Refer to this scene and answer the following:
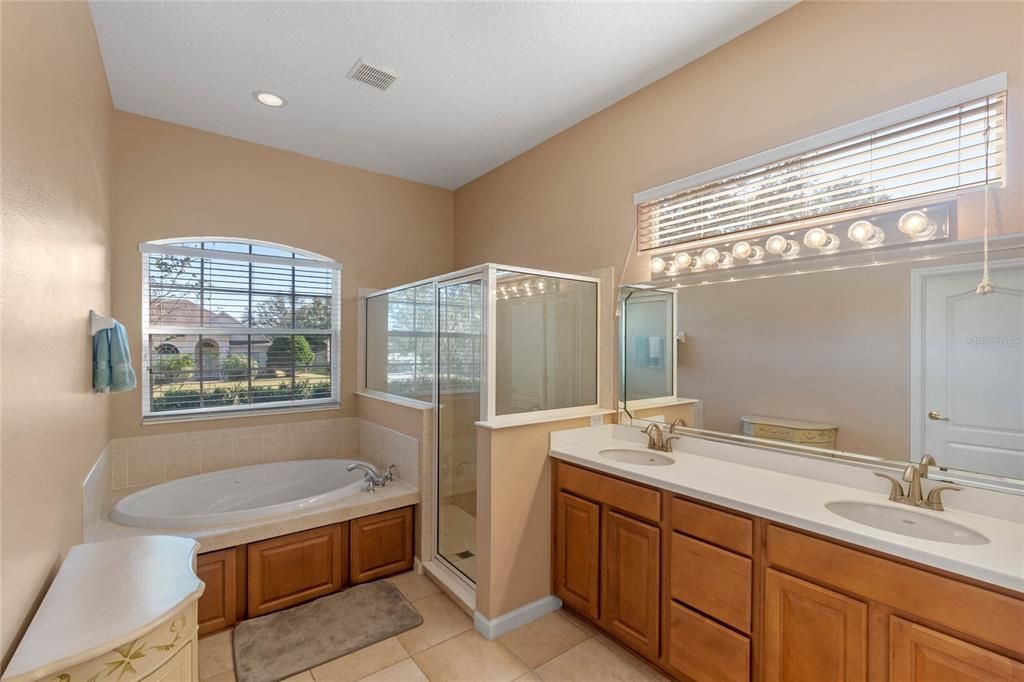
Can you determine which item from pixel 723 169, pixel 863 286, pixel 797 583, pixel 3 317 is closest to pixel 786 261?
pixel 863 286

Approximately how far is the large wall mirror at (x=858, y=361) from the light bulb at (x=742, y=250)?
0.37ft

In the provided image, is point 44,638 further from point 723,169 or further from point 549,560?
point 723,169

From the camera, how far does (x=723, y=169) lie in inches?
90.0

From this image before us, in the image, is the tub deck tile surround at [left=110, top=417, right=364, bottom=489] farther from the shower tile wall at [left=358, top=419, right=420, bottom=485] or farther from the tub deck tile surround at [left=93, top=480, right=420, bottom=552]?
the tub deck tile surround at [left=93, top=480, right=420, bottom=552]

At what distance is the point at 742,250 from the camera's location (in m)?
2.22

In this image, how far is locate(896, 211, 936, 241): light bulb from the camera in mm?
1697

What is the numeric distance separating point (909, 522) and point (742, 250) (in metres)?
1.27

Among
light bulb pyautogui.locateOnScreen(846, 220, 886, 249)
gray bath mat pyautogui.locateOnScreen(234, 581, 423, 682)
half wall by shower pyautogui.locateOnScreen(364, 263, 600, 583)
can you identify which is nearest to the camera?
light bulb pyautogui.locateOnScreen(846, 220, 886, 249)

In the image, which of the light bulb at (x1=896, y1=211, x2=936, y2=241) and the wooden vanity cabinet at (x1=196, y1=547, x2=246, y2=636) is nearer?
the light bulb at (x1=896, y1=211, x2=936, y2=241)

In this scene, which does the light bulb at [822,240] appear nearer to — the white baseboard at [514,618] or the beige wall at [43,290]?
the white baseboard at [514,618]

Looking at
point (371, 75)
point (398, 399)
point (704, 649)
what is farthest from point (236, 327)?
point (704, 649)

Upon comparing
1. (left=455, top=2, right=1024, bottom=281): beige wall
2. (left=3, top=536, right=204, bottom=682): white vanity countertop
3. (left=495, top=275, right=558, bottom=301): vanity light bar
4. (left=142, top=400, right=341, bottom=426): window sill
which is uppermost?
(left=455, top=2, right=1024, bottom=281): beige wall

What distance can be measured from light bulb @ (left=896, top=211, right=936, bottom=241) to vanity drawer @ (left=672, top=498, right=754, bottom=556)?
1.24m

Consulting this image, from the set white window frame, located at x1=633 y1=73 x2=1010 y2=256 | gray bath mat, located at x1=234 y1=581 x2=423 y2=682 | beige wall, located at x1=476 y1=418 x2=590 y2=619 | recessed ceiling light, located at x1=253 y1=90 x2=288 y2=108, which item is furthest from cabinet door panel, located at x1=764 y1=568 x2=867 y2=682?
recessed ceiling light, located at x1=253 y1=90 x2=288 y2=108
